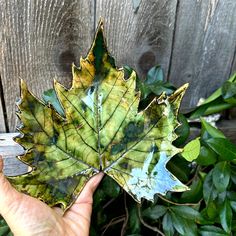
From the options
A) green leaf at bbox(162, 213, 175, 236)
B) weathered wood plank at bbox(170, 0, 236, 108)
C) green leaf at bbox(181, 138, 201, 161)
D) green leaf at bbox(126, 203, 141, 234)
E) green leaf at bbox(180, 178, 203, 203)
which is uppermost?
weathered wood plank at bbox(170, 0, 236, 108)

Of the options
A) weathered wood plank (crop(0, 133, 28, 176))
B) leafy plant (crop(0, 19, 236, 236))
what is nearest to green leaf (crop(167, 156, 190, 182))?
leafy plant (crop(0, 19, 236, 236))

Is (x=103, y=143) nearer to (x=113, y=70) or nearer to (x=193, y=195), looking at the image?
(x=113, y=70)

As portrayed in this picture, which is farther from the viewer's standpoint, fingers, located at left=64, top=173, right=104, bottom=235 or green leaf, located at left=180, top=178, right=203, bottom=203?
green leaf, located at left=180, top=178, right=203, bottom=203

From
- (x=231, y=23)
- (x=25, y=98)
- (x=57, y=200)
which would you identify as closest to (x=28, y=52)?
(x=25, y=98)

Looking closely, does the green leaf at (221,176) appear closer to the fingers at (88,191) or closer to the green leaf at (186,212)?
the green leaf at (186,212)

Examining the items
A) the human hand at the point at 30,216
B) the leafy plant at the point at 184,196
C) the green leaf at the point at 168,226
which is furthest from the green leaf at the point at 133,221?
the human hand at the point at 30,216

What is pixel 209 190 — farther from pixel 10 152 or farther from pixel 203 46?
pixel 10 152

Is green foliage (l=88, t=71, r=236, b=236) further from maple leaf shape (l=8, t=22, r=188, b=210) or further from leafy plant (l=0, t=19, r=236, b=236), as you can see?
maple leaf shape (l=8, t=22, r=188, b=210)
